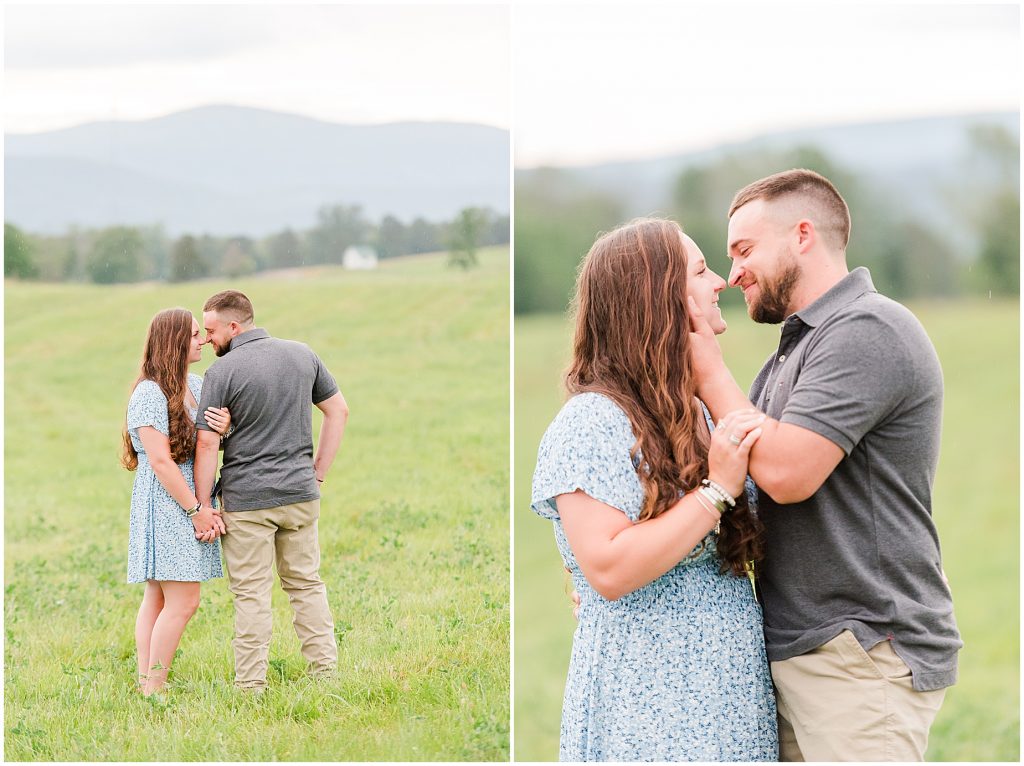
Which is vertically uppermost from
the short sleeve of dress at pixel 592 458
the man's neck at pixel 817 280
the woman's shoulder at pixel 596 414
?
the man's neck at pixel 817 280

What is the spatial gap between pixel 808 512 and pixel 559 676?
1275 cm

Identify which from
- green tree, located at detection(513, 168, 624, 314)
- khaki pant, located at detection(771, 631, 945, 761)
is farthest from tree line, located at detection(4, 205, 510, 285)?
green tree, located at detection(513, 168, 624, 314)

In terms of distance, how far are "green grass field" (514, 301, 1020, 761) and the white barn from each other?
4899 millimetres

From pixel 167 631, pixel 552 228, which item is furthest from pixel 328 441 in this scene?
pixel 552 228

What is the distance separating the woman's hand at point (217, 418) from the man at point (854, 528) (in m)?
1.64

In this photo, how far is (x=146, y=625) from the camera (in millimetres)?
3201

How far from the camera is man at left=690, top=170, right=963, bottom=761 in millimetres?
1820

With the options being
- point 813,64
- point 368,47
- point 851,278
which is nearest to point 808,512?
point 851,278

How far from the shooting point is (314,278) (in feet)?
15.5

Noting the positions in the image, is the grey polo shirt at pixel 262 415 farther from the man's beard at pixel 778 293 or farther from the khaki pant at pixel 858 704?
the khaki pant at pixel 858 704

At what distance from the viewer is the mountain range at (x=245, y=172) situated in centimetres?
480

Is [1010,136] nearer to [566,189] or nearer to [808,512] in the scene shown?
[566,189]

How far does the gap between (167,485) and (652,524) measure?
5.91 feet

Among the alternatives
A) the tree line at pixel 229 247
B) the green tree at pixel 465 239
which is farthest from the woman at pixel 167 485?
the green tree at pixel 465 239
